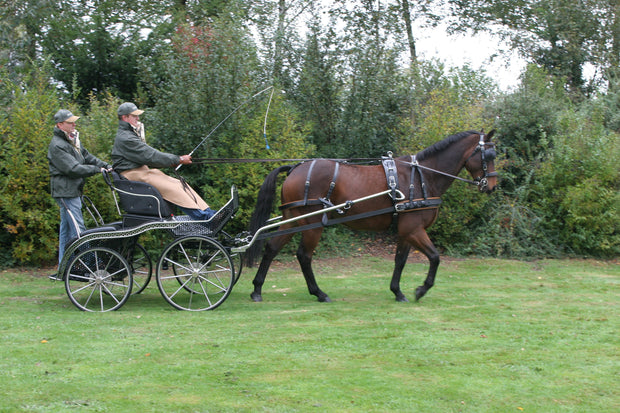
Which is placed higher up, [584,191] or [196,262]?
[584,191]

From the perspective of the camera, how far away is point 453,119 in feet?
39.3

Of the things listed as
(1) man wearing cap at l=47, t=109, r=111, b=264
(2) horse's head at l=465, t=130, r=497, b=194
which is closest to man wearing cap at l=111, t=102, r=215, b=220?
(1) man wearing cap at l=47, t=109, r=111, b=264

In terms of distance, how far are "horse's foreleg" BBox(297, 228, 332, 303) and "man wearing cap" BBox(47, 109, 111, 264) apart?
2.53 metres

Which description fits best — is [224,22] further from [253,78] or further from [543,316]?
[543,316]

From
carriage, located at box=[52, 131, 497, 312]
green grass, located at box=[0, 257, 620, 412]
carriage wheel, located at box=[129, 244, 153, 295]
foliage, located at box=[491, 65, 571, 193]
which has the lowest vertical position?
green grass, located at box=[0, 257, 620, 412]

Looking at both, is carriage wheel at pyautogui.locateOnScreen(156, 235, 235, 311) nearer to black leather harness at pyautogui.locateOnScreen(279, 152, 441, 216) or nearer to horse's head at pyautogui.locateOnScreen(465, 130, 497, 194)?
black leather harness at pyautogui.locateOnScreen(279, 152, 441, 216)

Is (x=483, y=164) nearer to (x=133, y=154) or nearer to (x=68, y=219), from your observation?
(x=133, y=154)

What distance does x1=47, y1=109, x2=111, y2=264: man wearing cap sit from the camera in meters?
7.17

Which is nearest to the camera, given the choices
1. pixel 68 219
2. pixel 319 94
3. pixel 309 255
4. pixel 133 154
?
pixel 133 154

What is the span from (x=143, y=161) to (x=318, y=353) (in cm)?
306

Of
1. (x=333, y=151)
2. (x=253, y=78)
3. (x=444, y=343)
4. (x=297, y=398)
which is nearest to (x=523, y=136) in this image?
(x=333, y=151)

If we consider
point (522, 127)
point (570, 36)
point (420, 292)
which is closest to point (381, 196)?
point (420, 292)

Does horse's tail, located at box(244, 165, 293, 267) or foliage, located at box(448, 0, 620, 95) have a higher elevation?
foliage, located at box(448, 0, 620, 95)

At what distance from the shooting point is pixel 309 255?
7.83 m
